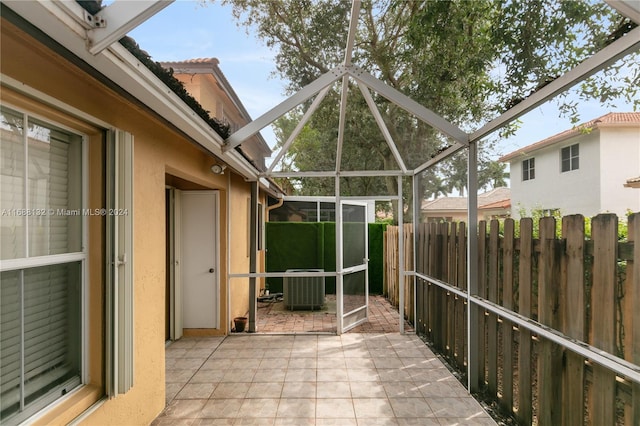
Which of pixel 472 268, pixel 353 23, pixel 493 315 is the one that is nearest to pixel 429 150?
pixel 472 268

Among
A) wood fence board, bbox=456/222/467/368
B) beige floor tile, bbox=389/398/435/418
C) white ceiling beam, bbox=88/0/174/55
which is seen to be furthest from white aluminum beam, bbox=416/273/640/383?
white ceiling beam, bbox=88/0/174/55

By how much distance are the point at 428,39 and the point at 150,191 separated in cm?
375

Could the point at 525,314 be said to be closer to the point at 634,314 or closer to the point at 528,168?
the point at 634,314

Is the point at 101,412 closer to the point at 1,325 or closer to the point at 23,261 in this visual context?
the point at 1,325

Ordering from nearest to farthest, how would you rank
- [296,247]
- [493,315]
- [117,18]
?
[117,18] → [493,315] → [296,247]

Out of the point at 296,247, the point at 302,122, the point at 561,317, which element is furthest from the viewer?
the point at 296,247

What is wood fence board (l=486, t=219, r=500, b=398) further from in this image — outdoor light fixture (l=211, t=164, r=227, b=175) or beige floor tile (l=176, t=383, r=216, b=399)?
outdoor light fixture (l=211, t=164, r=227, b=175)

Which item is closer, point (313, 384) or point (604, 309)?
point (604, 309)

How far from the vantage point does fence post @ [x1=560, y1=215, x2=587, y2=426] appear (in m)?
2.06

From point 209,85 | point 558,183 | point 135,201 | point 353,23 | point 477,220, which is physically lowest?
point 477,220

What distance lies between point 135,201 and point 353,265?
3864mm

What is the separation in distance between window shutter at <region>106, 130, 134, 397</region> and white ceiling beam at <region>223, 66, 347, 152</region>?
1.45m

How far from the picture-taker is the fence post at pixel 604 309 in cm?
185

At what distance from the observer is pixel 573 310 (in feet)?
6.95
